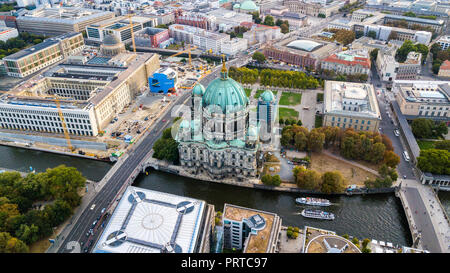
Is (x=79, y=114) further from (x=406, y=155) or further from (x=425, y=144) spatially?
(x=425, y=144)

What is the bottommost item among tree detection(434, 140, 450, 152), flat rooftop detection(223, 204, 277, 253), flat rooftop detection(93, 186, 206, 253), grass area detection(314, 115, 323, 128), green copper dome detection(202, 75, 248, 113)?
grass area detection(314, 115, 323, 128)

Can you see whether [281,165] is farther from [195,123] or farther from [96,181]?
[96,181]

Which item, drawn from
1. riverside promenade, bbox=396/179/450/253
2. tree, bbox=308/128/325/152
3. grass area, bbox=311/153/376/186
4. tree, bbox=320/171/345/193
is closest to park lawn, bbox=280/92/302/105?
tree, bbox=308/128/325/152

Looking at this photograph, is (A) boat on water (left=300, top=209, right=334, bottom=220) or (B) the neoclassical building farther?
(B) the neoclassical building

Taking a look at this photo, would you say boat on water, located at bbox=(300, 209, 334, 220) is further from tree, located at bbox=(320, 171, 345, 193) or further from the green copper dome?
the green copper dome

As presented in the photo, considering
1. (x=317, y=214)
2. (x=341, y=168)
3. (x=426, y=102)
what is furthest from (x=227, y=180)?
(x=426, y=102)

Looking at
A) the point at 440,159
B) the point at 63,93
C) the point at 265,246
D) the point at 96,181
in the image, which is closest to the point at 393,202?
the point at 440,159

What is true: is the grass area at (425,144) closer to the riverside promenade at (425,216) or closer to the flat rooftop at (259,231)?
the riverside promenade at (425,216)
